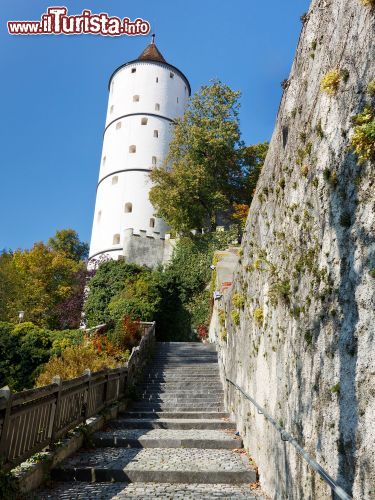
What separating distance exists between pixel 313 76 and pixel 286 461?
11.7ft

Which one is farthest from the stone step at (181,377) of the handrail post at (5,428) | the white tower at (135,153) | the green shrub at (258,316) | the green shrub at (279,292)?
the white tower at (135,153)

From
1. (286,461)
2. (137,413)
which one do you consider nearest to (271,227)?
(286,461)

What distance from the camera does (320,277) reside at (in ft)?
10.4

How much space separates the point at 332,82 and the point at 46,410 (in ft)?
15.7

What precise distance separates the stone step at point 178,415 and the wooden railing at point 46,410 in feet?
2.04

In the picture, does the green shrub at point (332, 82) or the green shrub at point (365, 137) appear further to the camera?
the green shrub at point (332, 82)

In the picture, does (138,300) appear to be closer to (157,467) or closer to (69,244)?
(157,467)

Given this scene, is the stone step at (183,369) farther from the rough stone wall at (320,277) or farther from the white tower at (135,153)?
the white tower at (135,153)

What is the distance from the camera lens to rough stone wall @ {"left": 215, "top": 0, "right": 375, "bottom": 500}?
245 cm

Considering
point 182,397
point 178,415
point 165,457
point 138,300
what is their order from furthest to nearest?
1. point 138,300
2. point 182,397
3. point 178,415
4. point 165,457

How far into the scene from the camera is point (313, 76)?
3787 mm

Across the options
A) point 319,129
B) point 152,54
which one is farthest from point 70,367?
point 152,54

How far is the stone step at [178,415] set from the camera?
28.0 ft

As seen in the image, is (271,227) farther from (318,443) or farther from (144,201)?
(144,201)
